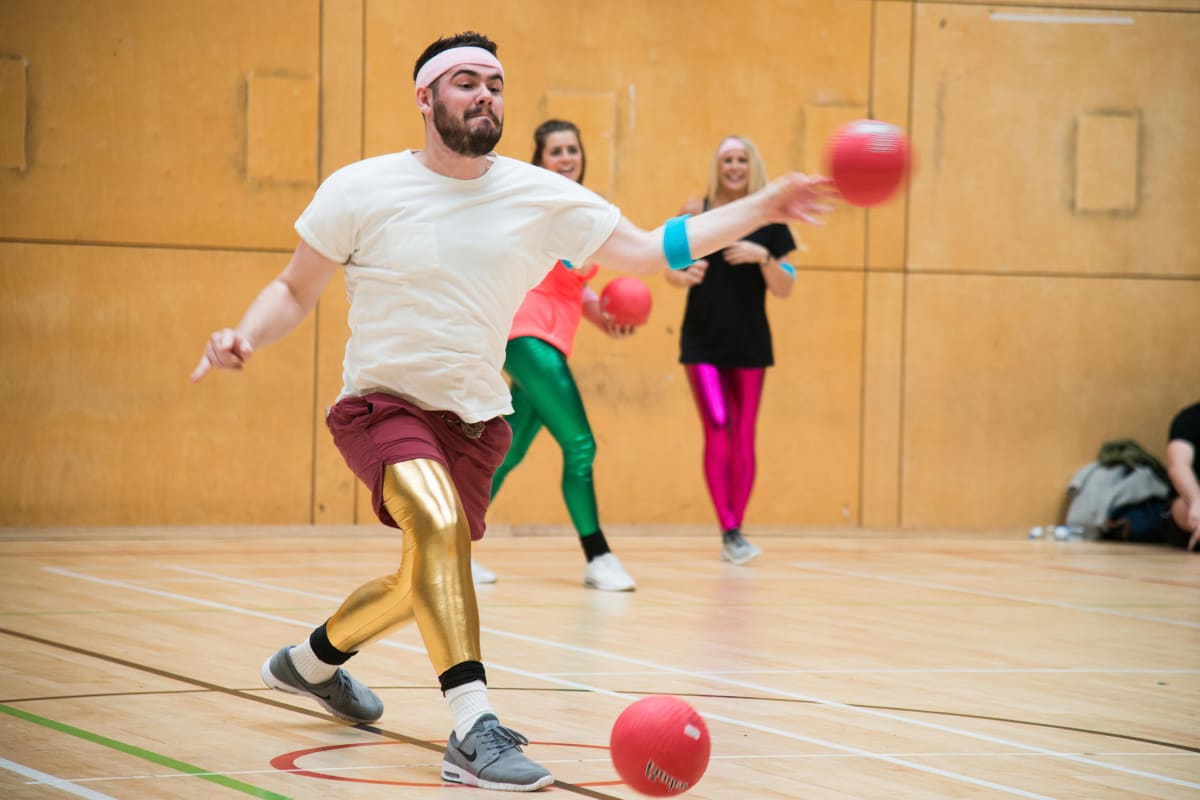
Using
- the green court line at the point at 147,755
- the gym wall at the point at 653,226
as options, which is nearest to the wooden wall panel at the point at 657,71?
the gym wall at the point at 653,226

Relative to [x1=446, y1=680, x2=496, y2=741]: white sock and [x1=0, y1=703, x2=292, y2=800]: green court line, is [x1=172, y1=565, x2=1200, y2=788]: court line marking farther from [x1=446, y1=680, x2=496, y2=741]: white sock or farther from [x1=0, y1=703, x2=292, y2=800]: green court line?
[x1=0, y1=703, x2=292, y2=800]: green court line

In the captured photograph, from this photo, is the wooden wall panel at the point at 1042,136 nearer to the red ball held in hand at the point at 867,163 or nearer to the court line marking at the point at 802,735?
the court line marking at the point at 802,735

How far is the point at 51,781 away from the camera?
3680 millimetres

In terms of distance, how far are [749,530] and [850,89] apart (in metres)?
2.91

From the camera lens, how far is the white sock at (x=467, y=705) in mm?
3875

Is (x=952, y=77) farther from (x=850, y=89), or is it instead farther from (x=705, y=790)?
(x=705, y=790)

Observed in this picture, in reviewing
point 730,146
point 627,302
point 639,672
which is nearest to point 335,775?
point 639,672

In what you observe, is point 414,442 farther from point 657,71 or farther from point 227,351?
point 657,71

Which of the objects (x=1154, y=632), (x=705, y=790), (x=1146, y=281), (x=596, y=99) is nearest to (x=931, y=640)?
(x=1154, y=632)

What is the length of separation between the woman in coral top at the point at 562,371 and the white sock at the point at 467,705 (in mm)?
3522

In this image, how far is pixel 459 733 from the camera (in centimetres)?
388

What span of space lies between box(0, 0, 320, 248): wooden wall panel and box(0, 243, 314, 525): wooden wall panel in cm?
19

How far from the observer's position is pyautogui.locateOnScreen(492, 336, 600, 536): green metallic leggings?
7.42m

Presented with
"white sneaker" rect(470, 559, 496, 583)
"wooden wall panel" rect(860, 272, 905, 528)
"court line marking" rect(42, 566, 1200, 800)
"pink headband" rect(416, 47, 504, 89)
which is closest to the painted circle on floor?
"court line marking" rect(42, 566, 1200, 800)
